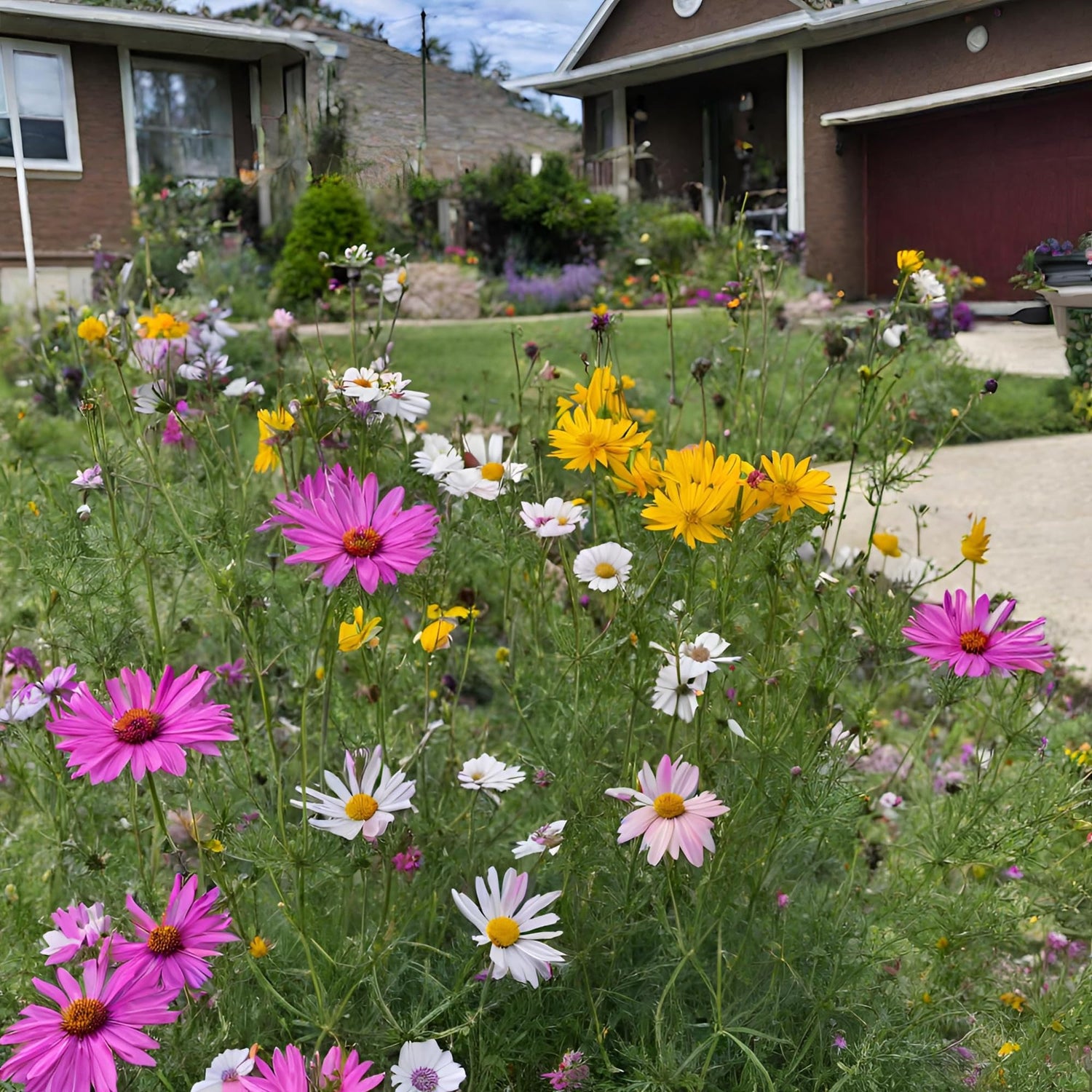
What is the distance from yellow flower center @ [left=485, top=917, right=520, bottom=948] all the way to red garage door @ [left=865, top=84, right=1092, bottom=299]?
120 cm

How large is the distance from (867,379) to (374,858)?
812 millimetres

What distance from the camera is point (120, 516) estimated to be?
150 centimetres

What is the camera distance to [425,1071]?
812 millimetres

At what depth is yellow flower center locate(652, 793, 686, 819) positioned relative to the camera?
811 mm

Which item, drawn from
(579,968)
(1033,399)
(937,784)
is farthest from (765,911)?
(1033,399)

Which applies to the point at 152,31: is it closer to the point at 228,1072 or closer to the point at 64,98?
the point at 64,98

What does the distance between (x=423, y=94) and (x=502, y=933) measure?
0.93 meters

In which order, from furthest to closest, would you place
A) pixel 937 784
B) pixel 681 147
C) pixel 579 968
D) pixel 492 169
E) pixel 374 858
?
pixel 492 169 → pixel 681 147 → pixel 937 784 → pixel 374 858 → pixel 579 968

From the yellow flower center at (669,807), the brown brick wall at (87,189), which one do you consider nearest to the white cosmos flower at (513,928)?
the yellow flower center at (669,807)

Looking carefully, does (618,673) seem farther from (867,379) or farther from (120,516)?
(120,516)

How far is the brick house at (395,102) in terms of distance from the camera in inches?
51.9

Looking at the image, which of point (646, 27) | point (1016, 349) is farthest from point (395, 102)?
point (1016, 349)

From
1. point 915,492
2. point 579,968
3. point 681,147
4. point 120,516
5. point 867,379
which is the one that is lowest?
point 579,968

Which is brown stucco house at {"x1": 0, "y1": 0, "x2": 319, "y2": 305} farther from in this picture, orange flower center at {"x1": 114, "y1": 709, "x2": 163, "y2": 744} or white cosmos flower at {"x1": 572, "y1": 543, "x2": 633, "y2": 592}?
orange flower center at {"x1": 114, "y1": 709, "x2": 163, "y2": 744}
